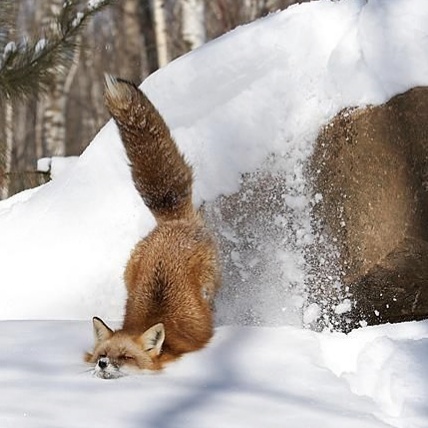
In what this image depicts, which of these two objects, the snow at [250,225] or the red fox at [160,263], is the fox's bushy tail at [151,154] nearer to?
the red fox at [160,263]

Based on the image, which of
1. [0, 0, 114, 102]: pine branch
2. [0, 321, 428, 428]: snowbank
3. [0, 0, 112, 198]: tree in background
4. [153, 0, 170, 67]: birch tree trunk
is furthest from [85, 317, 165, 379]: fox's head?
[153, 0, 170, 67]: birch tree trunk

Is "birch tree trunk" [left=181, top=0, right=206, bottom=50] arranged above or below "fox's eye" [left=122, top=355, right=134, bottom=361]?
above

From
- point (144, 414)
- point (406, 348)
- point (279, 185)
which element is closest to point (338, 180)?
point (279, 185)

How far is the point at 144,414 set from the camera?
2947 millimetres

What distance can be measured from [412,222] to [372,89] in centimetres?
89

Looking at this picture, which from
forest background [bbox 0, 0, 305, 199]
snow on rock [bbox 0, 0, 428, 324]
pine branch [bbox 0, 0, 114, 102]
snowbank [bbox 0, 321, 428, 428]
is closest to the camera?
snowbank [bbox 0, 321, 428, 428]

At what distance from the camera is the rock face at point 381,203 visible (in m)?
4.85

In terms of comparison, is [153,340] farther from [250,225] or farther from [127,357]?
[250,225]

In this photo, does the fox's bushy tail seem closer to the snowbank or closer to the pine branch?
the snowbank

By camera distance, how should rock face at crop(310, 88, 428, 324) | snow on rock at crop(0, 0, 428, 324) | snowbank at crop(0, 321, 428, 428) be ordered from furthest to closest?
snow on rock at crop(0, 0, 428, 324) → rock face at crop(310, 88, 428, 324) → snowbank at crop(0, 321, 428, 428)

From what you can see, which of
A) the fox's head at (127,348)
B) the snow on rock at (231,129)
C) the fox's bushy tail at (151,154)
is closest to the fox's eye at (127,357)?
the fox's head at (127,348)

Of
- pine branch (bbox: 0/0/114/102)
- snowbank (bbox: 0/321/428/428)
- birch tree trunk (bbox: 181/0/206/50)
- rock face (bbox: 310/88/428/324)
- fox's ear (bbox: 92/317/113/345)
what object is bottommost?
snowbank (bbox: 0/321/428/428)

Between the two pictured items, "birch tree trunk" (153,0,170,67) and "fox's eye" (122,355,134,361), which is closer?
"fox's eye" (122,355,134,361)

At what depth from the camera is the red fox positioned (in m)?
3.93
